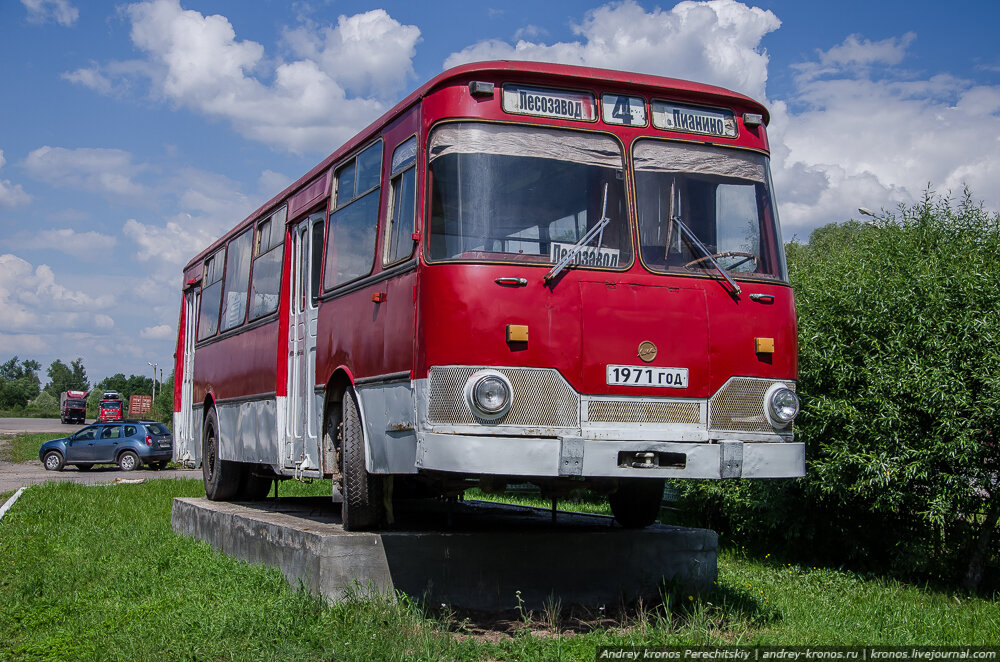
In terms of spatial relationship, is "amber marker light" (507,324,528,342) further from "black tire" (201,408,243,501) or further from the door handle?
"black tire" (201,408,243,501)

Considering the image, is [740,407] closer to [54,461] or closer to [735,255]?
[735,255]

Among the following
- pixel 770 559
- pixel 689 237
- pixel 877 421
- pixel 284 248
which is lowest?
pixel 770 559

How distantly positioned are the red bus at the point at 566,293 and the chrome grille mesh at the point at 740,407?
0.02 metres

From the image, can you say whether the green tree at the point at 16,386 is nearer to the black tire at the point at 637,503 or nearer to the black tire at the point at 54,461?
the black tire at the point at 54,461

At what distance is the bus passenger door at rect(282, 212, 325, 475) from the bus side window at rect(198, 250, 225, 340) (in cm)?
344

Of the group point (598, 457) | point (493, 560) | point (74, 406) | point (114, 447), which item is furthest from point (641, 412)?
point (74, 406)

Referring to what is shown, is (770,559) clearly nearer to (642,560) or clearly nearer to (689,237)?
(642,560)

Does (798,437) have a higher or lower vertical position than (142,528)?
higher

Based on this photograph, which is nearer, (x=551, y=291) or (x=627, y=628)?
(x=551, y=291)

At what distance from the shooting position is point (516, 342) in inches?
254

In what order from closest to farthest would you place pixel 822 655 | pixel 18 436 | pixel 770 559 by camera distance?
1. pixel 822 655
2. pixel 770 559
3. pixel 18 436

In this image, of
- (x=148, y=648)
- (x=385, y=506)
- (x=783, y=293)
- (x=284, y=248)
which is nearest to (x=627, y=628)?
(x=385, y=506)

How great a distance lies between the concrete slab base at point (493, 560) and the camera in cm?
739

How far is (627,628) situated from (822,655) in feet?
4.76
